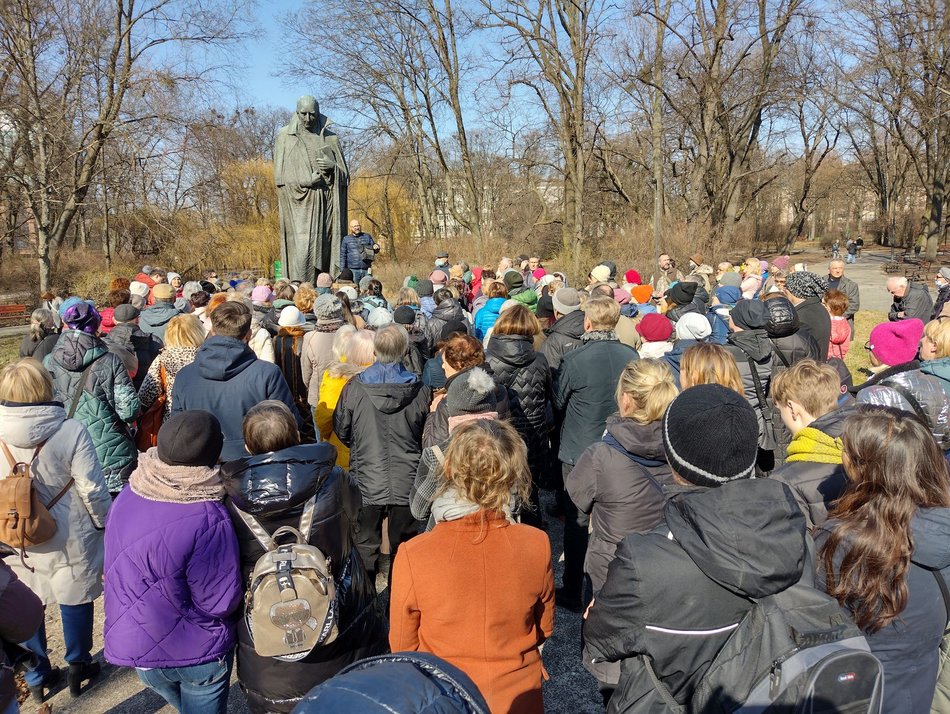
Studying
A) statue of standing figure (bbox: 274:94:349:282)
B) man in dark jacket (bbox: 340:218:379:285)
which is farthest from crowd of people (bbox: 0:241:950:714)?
statue of standing figure (bbox: 274:94:349:282)

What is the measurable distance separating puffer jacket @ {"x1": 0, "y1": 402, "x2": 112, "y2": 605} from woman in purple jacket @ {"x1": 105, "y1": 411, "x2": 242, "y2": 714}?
3.02 feet

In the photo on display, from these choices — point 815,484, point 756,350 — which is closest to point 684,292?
point 756,350

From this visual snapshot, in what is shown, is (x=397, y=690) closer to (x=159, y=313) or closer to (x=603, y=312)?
(x=603, y=312)

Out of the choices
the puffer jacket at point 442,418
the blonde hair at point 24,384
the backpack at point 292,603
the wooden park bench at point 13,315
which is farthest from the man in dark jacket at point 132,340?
the wooden park bench at point 13,315

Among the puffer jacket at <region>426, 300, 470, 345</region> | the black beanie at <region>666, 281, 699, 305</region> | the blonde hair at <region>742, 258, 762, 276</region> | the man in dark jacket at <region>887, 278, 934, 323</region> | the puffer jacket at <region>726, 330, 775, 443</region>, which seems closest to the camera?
the puffer jacket at <region>726, 330, 775, 443</region>

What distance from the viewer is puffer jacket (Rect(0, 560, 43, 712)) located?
219 centimetres

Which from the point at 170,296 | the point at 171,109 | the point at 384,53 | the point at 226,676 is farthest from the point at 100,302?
the point at 226,676

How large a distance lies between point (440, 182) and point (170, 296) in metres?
29.7

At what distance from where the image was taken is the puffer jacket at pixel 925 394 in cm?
332

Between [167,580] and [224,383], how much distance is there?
6.57 feet

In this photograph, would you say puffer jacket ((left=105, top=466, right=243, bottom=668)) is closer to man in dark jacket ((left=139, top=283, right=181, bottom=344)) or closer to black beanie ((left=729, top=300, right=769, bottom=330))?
black beanie ((left=729, top=300, right=769, bottom=330))

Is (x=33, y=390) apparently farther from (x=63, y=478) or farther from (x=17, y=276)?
(x=17, y=276)

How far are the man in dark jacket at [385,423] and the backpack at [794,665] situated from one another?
2501 millimetres

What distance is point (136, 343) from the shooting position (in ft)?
19.0
